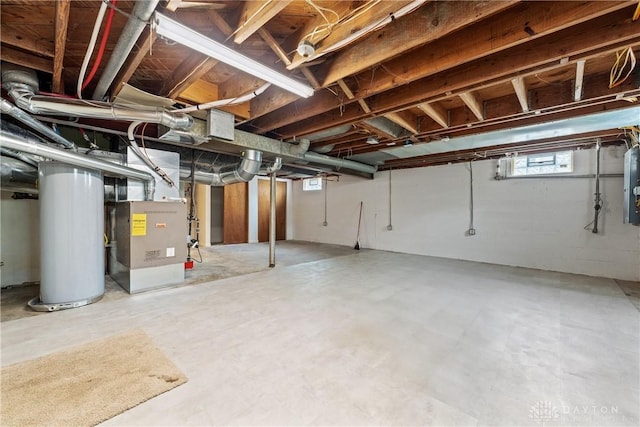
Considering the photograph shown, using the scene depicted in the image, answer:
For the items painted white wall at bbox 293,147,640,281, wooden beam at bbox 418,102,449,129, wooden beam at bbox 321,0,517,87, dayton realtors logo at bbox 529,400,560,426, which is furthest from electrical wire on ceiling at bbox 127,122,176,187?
painted white wall at bbox 293,147,640,281

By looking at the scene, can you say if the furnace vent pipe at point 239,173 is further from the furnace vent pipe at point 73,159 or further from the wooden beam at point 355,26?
the wooden beam at point 355,26

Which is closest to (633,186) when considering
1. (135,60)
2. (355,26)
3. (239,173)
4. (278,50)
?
(355,26)

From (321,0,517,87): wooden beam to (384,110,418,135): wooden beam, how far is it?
4.27ft

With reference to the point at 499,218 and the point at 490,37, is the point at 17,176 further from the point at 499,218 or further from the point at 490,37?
the point at 499,218

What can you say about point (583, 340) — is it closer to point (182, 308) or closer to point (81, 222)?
point (182, 308)

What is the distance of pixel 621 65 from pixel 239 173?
14.9ft

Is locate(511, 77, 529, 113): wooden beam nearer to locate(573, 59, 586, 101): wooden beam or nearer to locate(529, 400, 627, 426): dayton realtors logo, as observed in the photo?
locate(573, 59, 586, 101): wooden beam

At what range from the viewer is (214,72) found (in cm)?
250

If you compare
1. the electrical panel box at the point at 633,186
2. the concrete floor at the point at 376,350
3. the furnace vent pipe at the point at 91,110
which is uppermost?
the furnace vent pipe at the point at 91,110

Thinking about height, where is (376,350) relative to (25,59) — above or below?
below

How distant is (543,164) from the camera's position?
15.4ft

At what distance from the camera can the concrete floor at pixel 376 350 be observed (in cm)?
135

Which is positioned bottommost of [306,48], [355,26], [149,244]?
[149,244]

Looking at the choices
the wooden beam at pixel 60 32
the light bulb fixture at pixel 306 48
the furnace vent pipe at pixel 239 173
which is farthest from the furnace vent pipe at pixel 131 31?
the furnace vent pipe at pixel 239 173
